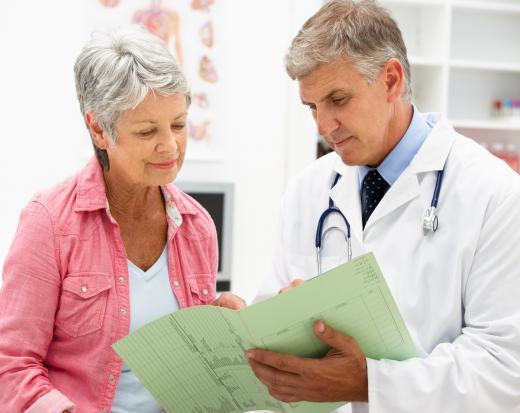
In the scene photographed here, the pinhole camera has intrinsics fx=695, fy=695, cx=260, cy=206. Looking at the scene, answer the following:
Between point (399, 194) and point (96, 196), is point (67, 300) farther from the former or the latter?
point (399, 194)

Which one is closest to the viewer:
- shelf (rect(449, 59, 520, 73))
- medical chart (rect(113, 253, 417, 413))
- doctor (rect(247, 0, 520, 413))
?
medical chart (rect(113, 253, 417, 413))

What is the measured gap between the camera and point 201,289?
150 centimetres

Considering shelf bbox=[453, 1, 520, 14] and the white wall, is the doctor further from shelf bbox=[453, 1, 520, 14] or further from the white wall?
shelf bbox=[453, 1, 520, 14]

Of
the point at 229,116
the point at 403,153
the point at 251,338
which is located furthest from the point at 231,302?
the point at 229,116

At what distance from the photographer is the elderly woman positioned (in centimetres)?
125

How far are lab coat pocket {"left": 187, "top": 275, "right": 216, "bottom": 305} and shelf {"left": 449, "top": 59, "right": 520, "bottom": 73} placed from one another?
229cm

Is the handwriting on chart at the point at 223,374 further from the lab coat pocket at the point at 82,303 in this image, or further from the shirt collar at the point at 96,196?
the shirt collar at the point at 96,196

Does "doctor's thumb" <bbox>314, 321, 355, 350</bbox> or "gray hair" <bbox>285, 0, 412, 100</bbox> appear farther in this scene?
"gray hair" <bbox>285, 0, 412, 100</bbox>

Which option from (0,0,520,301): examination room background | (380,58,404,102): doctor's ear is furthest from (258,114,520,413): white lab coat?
(0,0,520,301): examination room background

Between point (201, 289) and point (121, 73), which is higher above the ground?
point (121, 73)

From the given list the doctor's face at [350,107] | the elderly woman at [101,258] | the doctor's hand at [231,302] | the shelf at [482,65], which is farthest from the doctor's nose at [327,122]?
the shelf at [482,65]

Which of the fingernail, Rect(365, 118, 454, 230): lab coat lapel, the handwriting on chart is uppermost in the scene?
Rect(365, 118, 454, 230): lab coat lapel

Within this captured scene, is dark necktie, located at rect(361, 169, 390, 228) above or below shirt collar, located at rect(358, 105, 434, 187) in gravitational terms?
below

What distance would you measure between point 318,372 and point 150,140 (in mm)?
551
